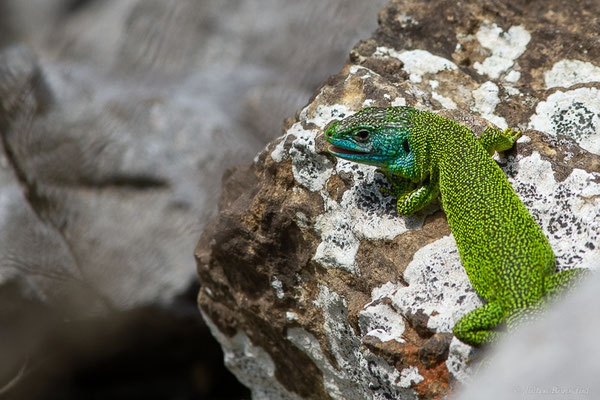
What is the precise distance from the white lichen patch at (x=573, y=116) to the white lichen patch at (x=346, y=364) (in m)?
2.06

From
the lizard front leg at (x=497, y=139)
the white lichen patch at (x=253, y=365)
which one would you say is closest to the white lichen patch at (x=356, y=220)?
the lizard front leg at (x=497, y=139)

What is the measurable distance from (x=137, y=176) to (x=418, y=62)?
12.8 feet

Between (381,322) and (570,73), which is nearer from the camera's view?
(381,322)

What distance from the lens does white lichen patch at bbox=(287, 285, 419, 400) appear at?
3816 mm

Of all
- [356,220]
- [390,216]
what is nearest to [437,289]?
[390,216]

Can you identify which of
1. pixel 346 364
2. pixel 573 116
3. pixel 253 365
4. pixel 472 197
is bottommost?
pixel 253 365

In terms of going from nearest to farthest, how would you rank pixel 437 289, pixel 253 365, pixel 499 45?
pixel 437 289 → pixel 499 45 → pixel 253 365

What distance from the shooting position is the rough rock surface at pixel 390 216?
3828 millimetres

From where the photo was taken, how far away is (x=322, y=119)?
4.82 m

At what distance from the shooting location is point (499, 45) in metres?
5.39

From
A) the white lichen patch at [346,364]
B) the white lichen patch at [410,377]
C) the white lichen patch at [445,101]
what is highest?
the white lichen patch at [445,101]

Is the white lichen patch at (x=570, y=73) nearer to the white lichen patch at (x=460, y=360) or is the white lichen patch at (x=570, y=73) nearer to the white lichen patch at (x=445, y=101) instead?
the white lichen patch at (x=445, y=101)

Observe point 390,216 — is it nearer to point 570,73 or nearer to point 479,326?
point 479,326

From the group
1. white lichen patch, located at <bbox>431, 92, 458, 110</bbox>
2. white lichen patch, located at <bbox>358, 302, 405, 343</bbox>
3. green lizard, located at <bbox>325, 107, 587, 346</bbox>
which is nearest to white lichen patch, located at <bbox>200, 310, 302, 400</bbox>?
white lichen patch, located at <bbox>358, 302, 405, 343</bbox>
